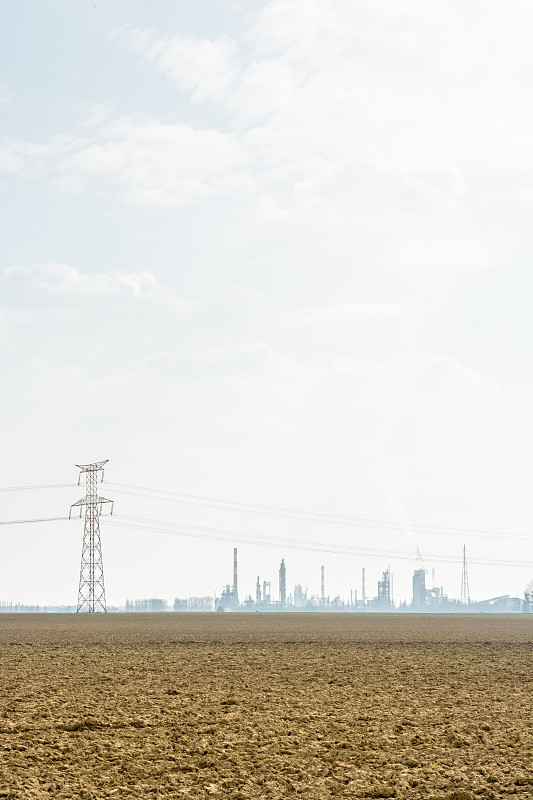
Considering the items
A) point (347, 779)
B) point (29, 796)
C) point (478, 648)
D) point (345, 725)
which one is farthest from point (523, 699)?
point (478, 648)

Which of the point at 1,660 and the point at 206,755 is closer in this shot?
the point at 206,755

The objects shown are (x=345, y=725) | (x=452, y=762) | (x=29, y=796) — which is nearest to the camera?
(x=29, y=796)

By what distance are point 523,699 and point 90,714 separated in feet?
39.4

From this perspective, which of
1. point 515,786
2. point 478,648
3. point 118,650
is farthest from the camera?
point 478,648

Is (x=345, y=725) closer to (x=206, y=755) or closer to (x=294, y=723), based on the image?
(x=294, y=723)

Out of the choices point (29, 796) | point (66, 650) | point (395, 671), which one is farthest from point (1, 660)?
point (29, 796)

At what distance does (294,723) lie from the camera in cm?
2047

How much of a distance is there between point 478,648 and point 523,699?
72.6 feet

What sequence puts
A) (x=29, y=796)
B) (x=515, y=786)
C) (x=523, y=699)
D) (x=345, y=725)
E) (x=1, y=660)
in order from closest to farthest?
1. (x=29, y=796)
2. (x=515, y=786)
3. (x=345, y=725)
4. (x=523, y=699)
5. (x=1, y=660)

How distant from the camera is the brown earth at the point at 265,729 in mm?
15320

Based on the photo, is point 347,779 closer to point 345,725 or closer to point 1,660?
point 345,725

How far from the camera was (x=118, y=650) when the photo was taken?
140 ft

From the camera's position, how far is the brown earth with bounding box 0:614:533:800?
15320mm

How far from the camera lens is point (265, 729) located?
1973 cm
